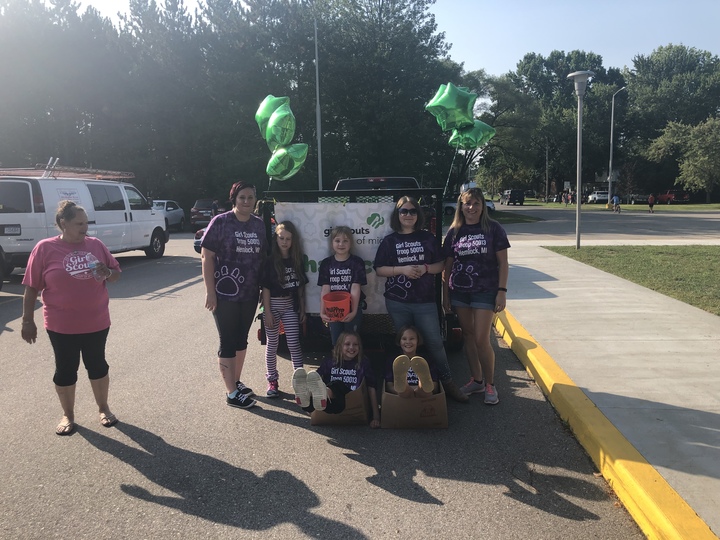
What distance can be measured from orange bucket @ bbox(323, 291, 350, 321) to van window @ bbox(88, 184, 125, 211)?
33.1ft

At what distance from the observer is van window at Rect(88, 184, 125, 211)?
12.6 m

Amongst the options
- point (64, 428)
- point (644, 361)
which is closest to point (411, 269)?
point (644, 361)

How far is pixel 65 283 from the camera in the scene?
155 inches

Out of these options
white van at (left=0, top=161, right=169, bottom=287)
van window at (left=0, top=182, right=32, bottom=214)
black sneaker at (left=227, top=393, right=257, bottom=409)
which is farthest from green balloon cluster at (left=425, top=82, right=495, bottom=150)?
van window at (left=0, top=182, right=32, bottom=214)

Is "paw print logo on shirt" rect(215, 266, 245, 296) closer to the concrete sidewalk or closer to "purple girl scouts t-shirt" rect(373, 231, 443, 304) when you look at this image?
"purple girl scouts t-shirt" rect(373, 231, 443, 304)

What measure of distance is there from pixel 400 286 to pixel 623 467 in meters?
1.99

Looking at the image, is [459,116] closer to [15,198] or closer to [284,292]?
[284,292]

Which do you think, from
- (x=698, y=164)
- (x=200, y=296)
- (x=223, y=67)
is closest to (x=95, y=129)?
(x=223, y=67)

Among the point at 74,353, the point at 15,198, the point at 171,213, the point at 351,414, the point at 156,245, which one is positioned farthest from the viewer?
the point at 171,213

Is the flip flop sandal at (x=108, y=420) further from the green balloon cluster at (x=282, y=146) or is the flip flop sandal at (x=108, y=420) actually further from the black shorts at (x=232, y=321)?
the green balloon cluster at (x=282, y=146)

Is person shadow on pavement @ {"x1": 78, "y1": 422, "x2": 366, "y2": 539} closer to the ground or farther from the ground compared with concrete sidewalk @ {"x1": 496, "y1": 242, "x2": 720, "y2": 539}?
closer to the ground

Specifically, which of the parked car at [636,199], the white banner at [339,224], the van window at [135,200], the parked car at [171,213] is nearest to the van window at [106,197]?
the van window at [135,200]

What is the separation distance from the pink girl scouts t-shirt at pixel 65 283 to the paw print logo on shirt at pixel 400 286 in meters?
2.24

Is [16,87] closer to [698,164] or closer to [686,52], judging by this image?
[698,164]
